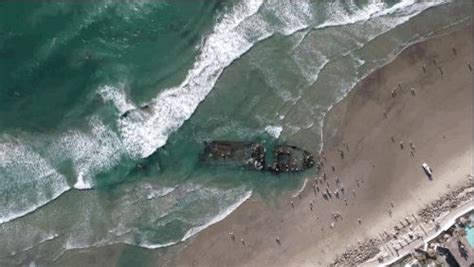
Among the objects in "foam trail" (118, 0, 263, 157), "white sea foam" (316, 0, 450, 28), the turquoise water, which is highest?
"foam trail" (118, 0, 263, 157)

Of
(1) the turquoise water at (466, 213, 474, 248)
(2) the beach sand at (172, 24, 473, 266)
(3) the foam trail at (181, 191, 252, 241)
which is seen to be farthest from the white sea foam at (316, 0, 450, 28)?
(1) the turquoise water at (466, 213, 474, 248)

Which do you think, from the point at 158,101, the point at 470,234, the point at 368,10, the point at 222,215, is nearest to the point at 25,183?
the point at 158,101

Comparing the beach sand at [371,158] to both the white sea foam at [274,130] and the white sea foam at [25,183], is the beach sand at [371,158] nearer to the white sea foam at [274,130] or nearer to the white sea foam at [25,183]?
the white sea foam at [274,130]

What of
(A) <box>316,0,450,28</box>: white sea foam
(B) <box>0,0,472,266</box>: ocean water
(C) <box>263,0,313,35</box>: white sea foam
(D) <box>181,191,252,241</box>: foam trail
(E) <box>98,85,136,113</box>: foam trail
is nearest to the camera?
(B) <box>0,0,472,266</box>: ocean water

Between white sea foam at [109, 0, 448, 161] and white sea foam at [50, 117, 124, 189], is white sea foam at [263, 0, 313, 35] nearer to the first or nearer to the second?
white sea foam at [109, 0, 448, 161]

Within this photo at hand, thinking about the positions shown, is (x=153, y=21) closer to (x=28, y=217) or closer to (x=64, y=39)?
(x=64, y=39)

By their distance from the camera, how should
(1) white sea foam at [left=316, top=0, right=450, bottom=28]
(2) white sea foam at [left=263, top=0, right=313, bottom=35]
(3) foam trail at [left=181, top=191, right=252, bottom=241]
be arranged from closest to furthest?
(2) white sea foam at [left=263, top=0, right=313, bottom=35] → (1) white sea foam at [left=316, top=0, right=450, bottom=28] → (3) foam trail at [left=181, top=191, right=252, bottom=241]
